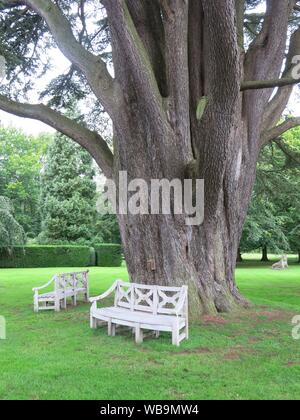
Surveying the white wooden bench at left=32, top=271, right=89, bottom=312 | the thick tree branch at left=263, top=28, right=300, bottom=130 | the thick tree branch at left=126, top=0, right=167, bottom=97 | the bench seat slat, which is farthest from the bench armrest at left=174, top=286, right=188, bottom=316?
the thick tree branch at left=263, top=28, right=300, bottom=130

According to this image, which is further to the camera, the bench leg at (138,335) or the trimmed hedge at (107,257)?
the trimmed hedge at (107,257)

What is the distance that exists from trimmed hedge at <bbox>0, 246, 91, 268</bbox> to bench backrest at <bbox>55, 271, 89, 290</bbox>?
16371 mm

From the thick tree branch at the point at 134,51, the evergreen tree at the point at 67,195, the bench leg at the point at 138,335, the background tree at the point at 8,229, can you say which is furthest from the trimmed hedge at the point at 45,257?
the bench leg at the point at 138,335

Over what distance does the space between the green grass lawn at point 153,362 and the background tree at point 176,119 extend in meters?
1.22

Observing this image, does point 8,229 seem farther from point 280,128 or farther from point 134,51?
point 134,51

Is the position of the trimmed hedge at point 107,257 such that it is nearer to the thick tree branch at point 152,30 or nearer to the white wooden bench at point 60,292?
the white wooden bench at point 60,292

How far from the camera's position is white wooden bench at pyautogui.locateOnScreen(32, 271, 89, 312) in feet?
29.8

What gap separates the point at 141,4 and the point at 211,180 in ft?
12.3

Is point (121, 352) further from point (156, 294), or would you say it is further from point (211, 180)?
point (211, 180)

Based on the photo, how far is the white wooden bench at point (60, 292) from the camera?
909 centimetres

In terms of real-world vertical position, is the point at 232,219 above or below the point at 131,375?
above

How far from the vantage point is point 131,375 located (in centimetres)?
463

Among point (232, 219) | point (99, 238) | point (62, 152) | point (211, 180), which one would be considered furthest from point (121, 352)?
point (62, 152)

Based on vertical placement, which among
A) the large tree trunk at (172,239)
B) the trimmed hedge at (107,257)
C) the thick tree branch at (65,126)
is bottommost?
the trimmed hedge at (107,257)
